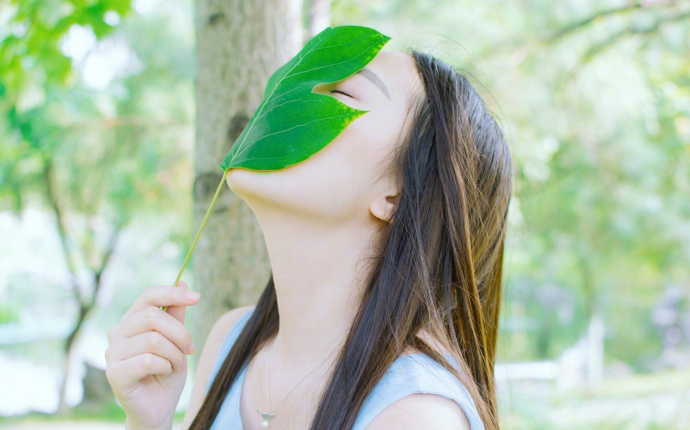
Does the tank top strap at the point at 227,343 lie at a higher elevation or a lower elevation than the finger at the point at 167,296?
lower

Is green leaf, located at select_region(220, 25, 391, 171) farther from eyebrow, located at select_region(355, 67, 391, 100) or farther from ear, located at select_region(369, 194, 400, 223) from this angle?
ear, located at select_region(369, 194, 400, 223)

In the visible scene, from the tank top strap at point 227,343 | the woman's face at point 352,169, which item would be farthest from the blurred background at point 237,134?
the woman's face at point 352,169

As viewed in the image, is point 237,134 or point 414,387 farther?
point 237,134

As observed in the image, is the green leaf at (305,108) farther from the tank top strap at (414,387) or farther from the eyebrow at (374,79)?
the tank top strap at (414,387)

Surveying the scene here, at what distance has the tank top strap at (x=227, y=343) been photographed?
1.62 metres

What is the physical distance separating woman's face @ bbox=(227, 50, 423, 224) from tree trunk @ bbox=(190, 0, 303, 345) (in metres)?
0.50

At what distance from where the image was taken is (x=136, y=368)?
4.22 ft

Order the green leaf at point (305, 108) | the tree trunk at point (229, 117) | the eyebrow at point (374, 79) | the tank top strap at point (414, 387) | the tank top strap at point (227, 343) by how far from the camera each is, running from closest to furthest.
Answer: the tank top strap at point (414, 387)
the green leaf at point (305, 108)
the eyebrow at point (374, 79)
the tank top strap at point (227, 343)
the tree trunk at point (229, 117)

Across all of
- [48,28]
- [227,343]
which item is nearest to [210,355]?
[227,343]

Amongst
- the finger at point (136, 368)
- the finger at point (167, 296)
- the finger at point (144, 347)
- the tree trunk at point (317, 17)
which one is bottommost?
the finger at point (136, 368)

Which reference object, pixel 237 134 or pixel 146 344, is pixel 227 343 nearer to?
pixel 146 344

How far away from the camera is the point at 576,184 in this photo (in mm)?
7898

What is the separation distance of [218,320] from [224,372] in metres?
0.23

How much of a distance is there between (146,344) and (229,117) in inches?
29.1
